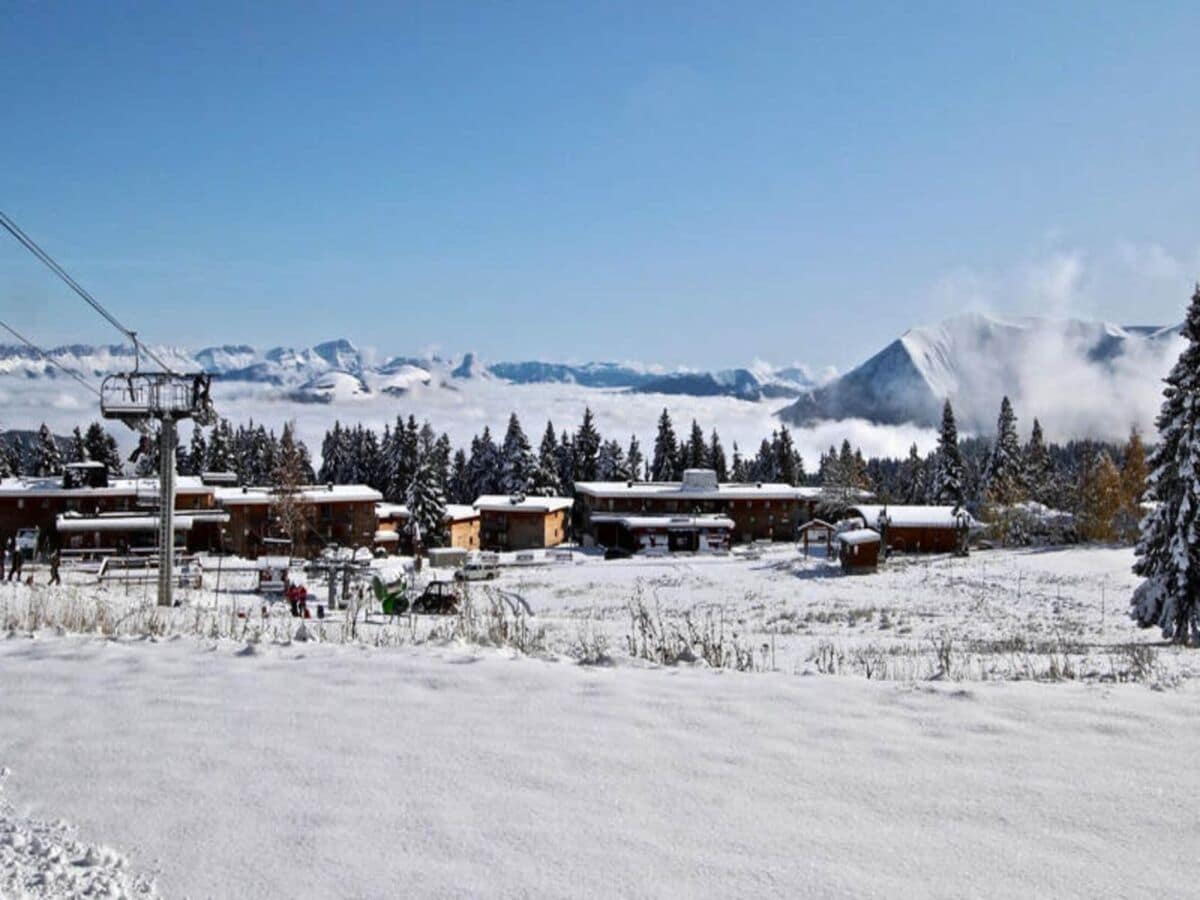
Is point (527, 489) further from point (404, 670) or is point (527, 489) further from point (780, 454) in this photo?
point (404, 670)

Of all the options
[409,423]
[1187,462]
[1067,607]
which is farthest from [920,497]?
[1187,462]

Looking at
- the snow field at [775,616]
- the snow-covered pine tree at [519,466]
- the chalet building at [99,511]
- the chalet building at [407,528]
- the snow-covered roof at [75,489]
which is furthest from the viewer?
the snow-covered pine tree at [519,466]

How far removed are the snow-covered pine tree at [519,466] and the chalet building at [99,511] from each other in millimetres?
31487

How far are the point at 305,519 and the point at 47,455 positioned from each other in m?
44.5

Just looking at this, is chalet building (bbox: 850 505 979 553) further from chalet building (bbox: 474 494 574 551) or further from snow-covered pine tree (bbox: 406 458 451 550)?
snow-covered pine tree (bbox: 406 458 451 550)

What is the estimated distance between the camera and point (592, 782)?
17.8 feet

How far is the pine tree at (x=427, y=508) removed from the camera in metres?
71.9

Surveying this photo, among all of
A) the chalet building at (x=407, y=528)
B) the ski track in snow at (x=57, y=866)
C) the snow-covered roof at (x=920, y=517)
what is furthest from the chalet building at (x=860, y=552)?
the ski track in snow at (x=57, y=866)

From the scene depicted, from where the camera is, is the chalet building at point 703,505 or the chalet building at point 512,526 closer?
the chalet building at point 512,526

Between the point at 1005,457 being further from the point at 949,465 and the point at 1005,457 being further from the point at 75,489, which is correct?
the point at 75,489

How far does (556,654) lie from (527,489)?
81167 millimetres

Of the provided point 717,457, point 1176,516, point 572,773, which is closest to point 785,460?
point 717,457

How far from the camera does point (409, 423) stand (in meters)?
95.8

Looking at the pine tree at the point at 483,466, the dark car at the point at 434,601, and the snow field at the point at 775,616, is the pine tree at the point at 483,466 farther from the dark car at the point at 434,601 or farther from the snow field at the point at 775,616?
the dark car at the point at 434,601
